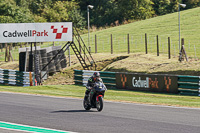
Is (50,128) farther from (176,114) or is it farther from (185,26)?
(185,26)

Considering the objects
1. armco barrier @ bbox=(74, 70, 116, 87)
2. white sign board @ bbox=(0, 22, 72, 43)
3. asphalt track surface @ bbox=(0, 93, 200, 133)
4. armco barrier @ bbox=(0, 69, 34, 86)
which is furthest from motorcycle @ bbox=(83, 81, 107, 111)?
white sign board @ bbox=(0, 22, 72, 43)

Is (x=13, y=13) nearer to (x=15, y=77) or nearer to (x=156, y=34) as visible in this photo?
(x=156, y=34)

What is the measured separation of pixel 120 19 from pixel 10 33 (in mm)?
56585

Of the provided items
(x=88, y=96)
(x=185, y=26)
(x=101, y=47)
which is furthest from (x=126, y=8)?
(x=88, y=96)

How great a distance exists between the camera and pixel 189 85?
23.7 meters

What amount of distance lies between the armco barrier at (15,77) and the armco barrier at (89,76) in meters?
3.41

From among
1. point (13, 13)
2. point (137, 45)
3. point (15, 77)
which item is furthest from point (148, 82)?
point (13, 13)

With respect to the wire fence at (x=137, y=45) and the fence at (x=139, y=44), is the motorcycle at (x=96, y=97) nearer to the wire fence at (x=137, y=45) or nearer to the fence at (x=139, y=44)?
the wire fence at (x=137, y=45)

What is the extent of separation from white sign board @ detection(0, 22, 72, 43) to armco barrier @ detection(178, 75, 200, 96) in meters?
12.2

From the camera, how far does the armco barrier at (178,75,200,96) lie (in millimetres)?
23344

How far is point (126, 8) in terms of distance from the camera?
8394cm

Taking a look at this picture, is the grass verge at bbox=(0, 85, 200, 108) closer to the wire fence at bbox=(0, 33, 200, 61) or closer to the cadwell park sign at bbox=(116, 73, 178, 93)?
the cadwell park sign at bbox=(116, 73, 178, 93)

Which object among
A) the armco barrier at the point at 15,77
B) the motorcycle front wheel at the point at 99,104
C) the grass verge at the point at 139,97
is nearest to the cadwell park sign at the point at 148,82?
the grass verge at the point at 139,97

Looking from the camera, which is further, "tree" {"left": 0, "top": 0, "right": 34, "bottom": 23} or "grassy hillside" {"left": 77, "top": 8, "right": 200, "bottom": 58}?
"tree" {"left": 0, "top": 0, "right": 34, "bottom": 23}
